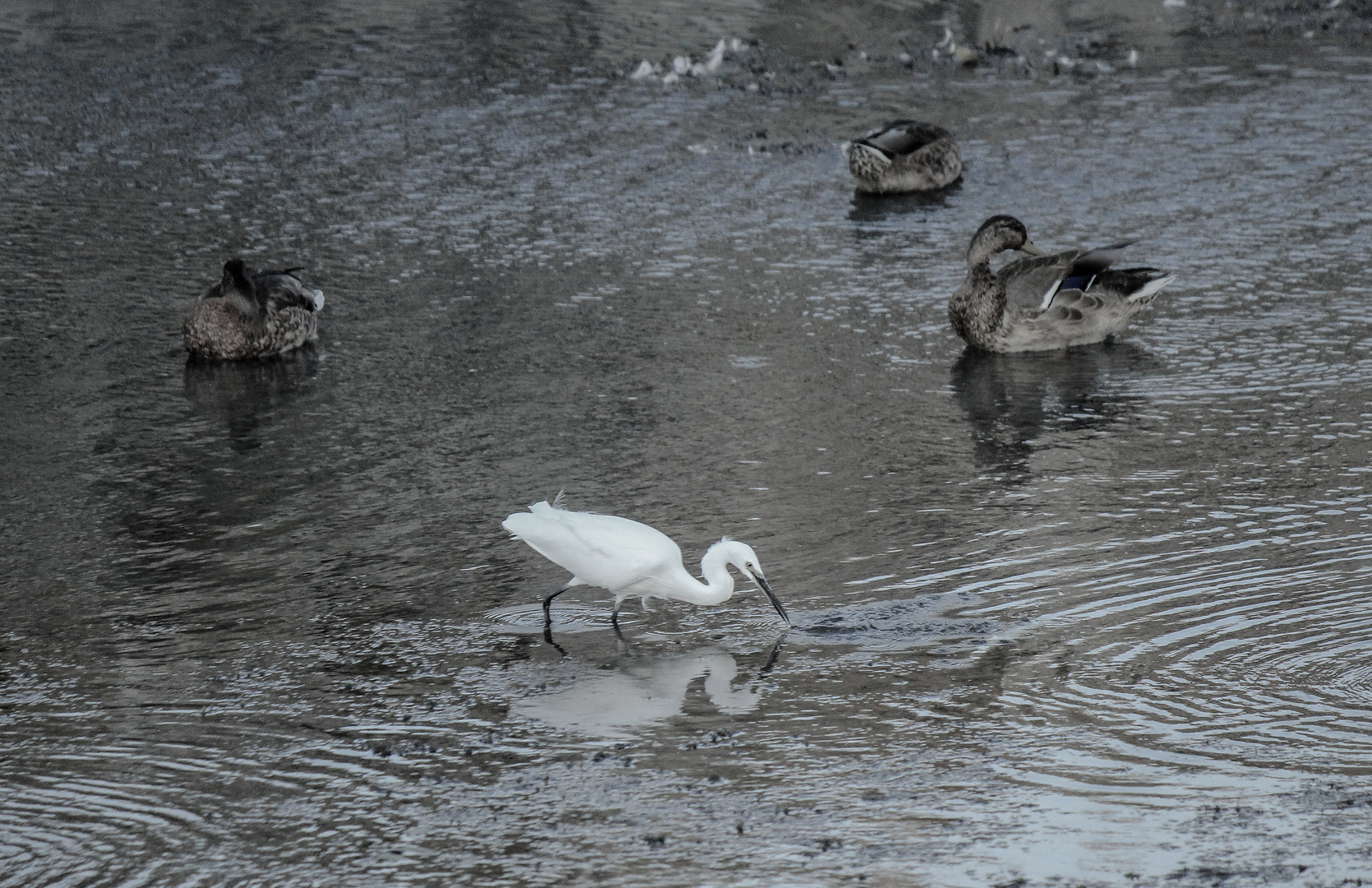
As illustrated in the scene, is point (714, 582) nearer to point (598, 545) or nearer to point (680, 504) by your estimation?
point (598, 545)

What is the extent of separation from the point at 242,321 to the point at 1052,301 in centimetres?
605

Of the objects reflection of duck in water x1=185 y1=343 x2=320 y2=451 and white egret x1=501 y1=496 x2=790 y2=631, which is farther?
A: reflection of duck in water x1=185 y1=343 x2=320 y2=451

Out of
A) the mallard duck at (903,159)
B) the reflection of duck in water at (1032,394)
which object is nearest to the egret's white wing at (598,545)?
the reflection of duck in water at (1032,394)

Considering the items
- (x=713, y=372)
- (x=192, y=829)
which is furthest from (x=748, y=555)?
(x=713, y=372)

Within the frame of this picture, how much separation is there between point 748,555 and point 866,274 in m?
7.59

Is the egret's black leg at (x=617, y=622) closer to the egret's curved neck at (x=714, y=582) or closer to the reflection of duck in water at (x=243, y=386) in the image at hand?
the egret's curved neck at (x=714, y=582)

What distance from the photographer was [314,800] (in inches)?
252

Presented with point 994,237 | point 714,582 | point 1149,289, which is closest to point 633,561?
point 714,582

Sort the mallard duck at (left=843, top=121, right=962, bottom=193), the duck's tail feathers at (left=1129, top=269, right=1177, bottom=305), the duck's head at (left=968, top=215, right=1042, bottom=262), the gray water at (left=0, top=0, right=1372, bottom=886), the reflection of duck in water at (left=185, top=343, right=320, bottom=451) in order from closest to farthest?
the gray water at (left=0, top=0, right=1372, bottom=886)
the reflection of duck in water at (left=185, top=343, right=320, bottom=451)
the duck's tail feathers at (left=1129, top=269, right=1177, bottom=305)
the duck's head at (left=968, top=215, right=1042, bottom=262)
the mallard duck at (left=843, top=121, right=962, bottom=193)

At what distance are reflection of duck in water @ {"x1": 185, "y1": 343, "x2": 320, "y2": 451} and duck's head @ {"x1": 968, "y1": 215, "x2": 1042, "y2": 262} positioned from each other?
5088mm

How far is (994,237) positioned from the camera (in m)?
13.5

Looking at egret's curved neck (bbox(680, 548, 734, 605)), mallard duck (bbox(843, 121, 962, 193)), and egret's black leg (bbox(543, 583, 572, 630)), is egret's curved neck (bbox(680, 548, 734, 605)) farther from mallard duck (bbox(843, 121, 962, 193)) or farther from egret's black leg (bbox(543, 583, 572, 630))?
mallard duck (bbox(843, 121, 962, 193))

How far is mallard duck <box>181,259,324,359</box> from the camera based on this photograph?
42.4 feet

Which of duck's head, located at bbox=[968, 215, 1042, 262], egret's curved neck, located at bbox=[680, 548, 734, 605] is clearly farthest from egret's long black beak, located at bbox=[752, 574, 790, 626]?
duck's head, located at bbox=[968, 215, 1042, 262]
